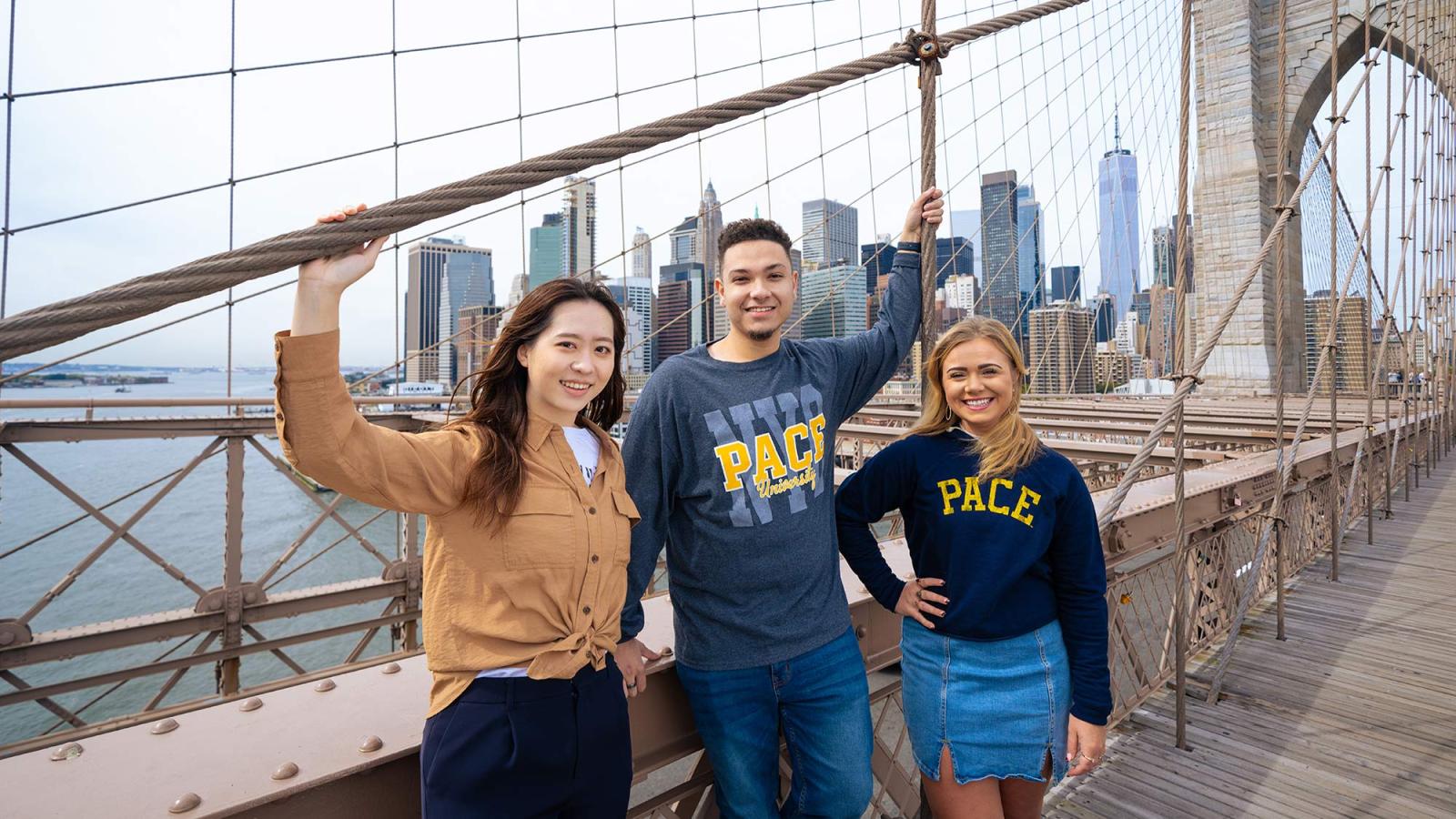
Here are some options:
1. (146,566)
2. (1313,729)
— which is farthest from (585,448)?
(146,566)

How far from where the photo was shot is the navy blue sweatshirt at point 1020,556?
1125 millimetres

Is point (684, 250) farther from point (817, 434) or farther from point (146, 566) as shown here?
point (146, 566)

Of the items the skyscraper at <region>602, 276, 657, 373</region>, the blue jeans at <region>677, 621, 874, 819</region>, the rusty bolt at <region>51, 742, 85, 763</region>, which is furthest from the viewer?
the skyscraper at <region>602, 276, 657, 373</region>

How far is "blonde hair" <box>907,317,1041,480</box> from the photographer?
117cm

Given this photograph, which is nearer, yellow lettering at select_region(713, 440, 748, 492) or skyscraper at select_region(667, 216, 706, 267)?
yellow lettering at select_region(713, 440, 748, 492)

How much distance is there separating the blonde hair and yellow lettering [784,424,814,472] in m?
0.27

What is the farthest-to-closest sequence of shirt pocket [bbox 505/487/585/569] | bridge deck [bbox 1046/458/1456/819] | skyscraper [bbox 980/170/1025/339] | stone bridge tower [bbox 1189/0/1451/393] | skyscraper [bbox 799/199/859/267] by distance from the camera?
1. stone bridge tower [bbox 1189/0/1451/393]
2. skyscraper [bbox 980/170/1025/339]
3. skyscraper [bbox 799/199/859/267]
4. bridge deck [bbox 1046/458/1456/819]
5. shirt pocket [bbox 505/487/585/569]

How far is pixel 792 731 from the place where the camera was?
3.60 feet

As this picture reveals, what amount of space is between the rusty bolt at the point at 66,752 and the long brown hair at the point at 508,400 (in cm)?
44

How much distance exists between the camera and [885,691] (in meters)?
1.57

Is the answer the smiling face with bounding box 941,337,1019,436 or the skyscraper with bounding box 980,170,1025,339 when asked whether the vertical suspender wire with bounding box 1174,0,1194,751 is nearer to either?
the smiling face with bounding box 941,337,1019,436

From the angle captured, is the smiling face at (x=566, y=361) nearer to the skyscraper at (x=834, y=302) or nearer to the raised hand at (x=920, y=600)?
the raised hand at (x=920, y=600)

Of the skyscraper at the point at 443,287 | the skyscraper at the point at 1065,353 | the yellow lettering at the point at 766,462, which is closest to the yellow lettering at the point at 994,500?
the yellow lettering at the point at 766,462

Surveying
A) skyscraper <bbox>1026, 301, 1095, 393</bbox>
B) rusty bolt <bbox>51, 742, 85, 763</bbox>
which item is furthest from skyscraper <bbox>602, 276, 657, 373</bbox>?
skyscraper <bbox>1026, 301, 1095, 393</bbox>
